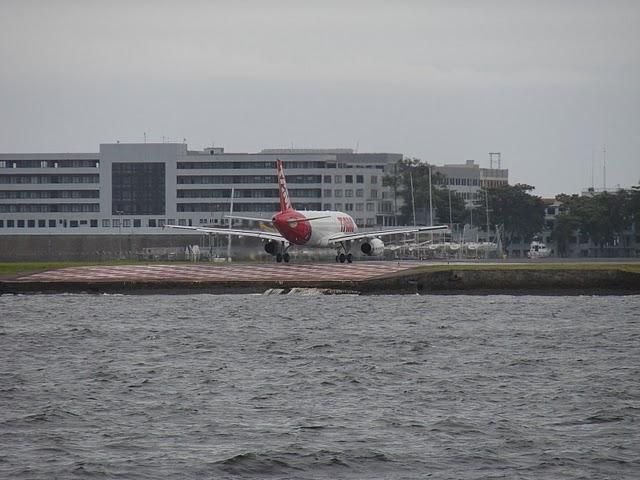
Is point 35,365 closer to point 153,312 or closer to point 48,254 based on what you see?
point 153,312

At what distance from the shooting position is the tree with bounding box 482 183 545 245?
19200 centimetres

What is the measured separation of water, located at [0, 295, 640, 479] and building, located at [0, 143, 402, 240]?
13045 cm

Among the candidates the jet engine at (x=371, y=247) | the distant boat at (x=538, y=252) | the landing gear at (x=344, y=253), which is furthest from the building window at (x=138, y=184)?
the jet engine at (x=371, y=247)

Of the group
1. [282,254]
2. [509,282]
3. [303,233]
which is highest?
[303,233]

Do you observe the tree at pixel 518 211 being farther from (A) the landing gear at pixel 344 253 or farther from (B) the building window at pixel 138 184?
(A) the landing gear at pixel 344 253

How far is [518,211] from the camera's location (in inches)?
7564

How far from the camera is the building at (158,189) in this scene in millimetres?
188375

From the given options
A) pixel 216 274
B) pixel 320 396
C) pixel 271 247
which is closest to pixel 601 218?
pixel 271 247

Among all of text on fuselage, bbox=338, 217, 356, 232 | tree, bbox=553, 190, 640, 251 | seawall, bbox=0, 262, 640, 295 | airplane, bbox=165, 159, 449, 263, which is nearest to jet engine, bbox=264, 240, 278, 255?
airplane, bbox=165, 159, 449, 263

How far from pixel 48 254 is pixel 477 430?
97733mm

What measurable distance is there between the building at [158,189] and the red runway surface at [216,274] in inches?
4106

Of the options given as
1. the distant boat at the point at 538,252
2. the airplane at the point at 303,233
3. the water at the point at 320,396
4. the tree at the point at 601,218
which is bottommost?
the water at the point at 320,396

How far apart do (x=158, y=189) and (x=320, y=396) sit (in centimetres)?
15814

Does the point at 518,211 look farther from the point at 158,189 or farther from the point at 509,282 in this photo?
the point at 509,282
